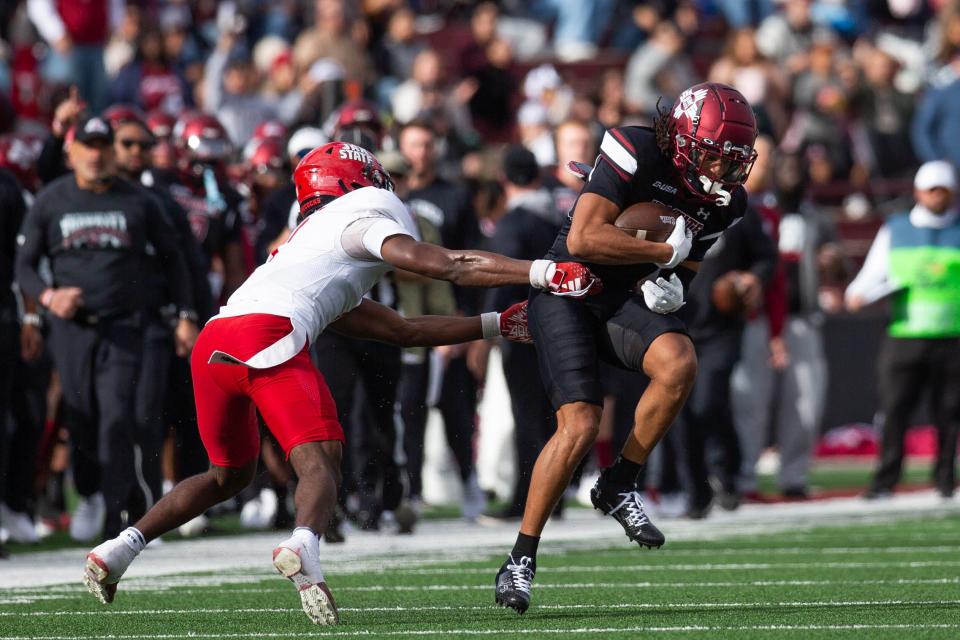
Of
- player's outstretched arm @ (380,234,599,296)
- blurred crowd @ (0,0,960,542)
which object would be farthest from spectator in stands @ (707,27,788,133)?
player's outstretched arm @ (380,234,599,296)

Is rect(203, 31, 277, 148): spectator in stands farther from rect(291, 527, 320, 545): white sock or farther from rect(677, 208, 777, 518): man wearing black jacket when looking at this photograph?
rect(291, 527, 320, 545): white sock

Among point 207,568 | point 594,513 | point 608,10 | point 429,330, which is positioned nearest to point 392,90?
point 608,10

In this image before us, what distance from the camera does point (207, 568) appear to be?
8445mm

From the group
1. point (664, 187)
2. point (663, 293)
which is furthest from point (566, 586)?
point (664, 187)

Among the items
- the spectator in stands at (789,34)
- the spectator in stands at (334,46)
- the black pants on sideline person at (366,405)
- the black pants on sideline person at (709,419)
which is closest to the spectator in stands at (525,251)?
the black pants on sideline person at (366,405)

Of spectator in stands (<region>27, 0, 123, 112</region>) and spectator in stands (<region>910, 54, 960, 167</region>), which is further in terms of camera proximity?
spectator in stands (<region>910, 54, 960, 167</region>)

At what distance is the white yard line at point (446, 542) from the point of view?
845cm

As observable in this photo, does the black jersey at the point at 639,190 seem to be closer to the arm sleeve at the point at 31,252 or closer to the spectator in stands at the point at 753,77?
the arm sleeve at the point at 31,252

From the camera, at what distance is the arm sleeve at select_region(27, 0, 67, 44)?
1520 cm

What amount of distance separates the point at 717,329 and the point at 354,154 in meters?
5.58

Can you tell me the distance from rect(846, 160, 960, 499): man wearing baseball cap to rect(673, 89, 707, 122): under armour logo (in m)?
6.29

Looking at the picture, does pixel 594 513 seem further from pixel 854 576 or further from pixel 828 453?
pixel 828 453

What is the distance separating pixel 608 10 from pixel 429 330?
45.5ft

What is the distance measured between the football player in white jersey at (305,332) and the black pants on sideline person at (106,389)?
2612mm
